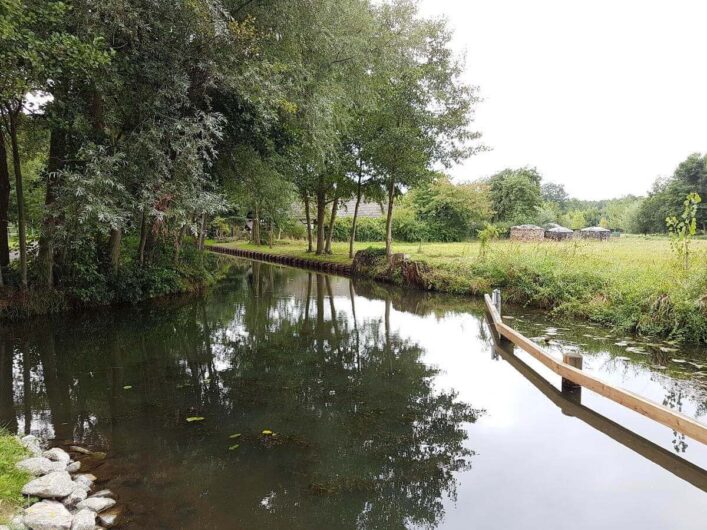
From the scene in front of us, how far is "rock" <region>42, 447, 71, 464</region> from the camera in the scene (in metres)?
3.94

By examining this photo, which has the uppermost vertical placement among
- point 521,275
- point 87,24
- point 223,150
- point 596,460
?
point 87,24

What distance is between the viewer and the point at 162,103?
8602mm

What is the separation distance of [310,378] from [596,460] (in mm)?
3797

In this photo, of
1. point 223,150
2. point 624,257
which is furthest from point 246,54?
point 624,257

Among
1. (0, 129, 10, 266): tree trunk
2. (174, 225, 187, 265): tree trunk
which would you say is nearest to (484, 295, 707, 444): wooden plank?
(174, 225, 187, 265): tree trunk

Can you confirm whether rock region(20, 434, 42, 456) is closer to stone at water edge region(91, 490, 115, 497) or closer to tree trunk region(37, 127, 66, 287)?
stone at water edge region(91, 490, 115, 497)

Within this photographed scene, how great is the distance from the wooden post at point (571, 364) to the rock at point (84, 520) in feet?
17.7

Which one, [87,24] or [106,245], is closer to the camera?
[87,24]

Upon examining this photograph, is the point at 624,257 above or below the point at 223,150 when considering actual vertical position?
below

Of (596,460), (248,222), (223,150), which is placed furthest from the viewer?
(248,222)

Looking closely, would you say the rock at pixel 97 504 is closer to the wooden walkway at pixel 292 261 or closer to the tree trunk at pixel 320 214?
the wooden walkway at pixel 292 261

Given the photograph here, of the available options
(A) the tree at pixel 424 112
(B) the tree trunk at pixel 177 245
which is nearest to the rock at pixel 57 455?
(B) the tree trunk at pixel 177 245

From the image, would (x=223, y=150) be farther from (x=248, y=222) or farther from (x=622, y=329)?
(x=248, y=222)

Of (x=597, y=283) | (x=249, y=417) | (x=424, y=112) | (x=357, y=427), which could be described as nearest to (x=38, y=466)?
(x=249, y=417)
